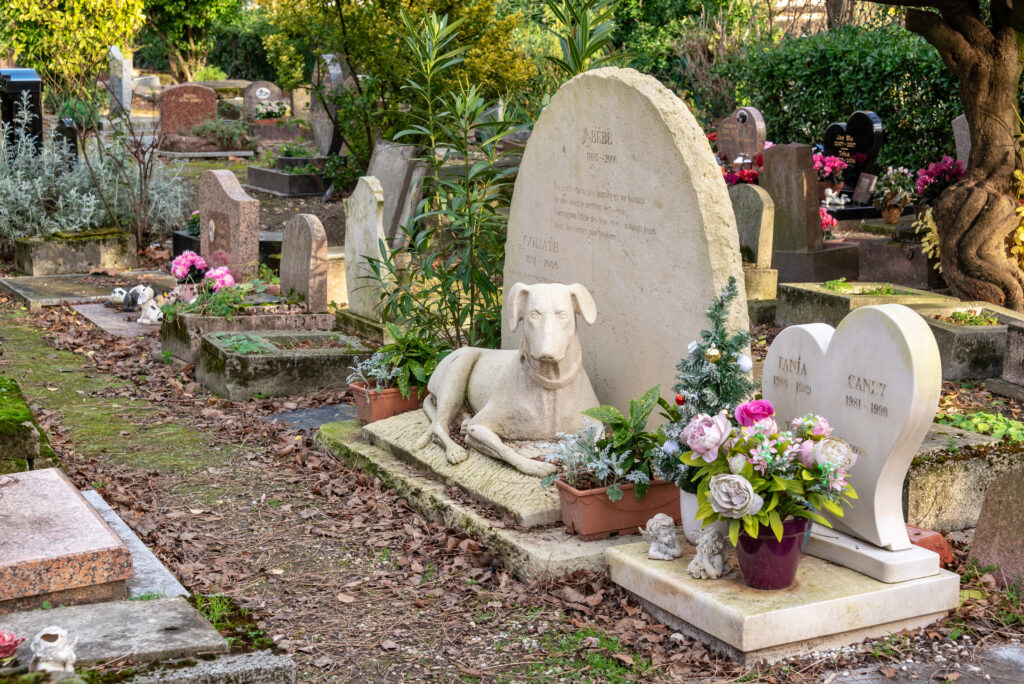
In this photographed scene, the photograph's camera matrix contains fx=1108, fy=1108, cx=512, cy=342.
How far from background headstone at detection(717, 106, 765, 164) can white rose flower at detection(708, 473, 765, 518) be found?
39.3ft

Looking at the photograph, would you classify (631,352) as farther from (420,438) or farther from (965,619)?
(965,619)

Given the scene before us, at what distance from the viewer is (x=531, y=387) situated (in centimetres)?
554

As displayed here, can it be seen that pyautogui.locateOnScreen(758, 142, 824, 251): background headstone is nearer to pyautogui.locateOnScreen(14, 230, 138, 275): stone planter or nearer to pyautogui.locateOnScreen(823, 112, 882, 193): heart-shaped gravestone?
pyautogui.locateOnScreen(823, 112, 882, 193): heart-shaped gravestone

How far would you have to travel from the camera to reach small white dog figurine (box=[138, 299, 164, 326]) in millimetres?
10312

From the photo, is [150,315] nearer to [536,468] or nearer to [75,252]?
[75,252]

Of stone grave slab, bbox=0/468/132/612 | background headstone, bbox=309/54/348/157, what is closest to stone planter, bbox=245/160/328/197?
background headstone, bbox=309/54/348/157

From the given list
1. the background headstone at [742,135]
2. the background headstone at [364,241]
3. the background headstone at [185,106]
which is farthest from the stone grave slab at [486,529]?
the background headstone at [185,106]

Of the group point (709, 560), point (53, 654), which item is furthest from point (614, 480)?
point (53, 654)

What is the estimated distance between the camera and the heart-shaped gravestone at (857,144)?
15.1 metres

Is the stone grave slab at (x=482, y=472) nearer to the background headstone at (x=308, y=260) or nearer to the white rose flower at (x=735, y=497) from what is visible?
the white rose flower at (x=735, y=497)

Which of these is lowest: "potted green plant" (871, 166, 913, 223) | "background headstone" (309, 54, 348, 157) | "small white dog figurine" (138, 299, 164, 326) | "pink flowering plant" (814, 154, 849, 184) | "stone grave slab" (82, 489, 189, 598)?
"stone grave slab" (82, 489, 189, 598)

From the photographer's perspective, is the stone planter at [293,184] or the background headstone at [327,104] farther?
the stone planter at [293,184]

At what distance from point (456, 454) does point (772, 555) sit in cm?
207

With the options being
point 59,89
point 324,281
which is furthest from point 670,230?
point 59,89
